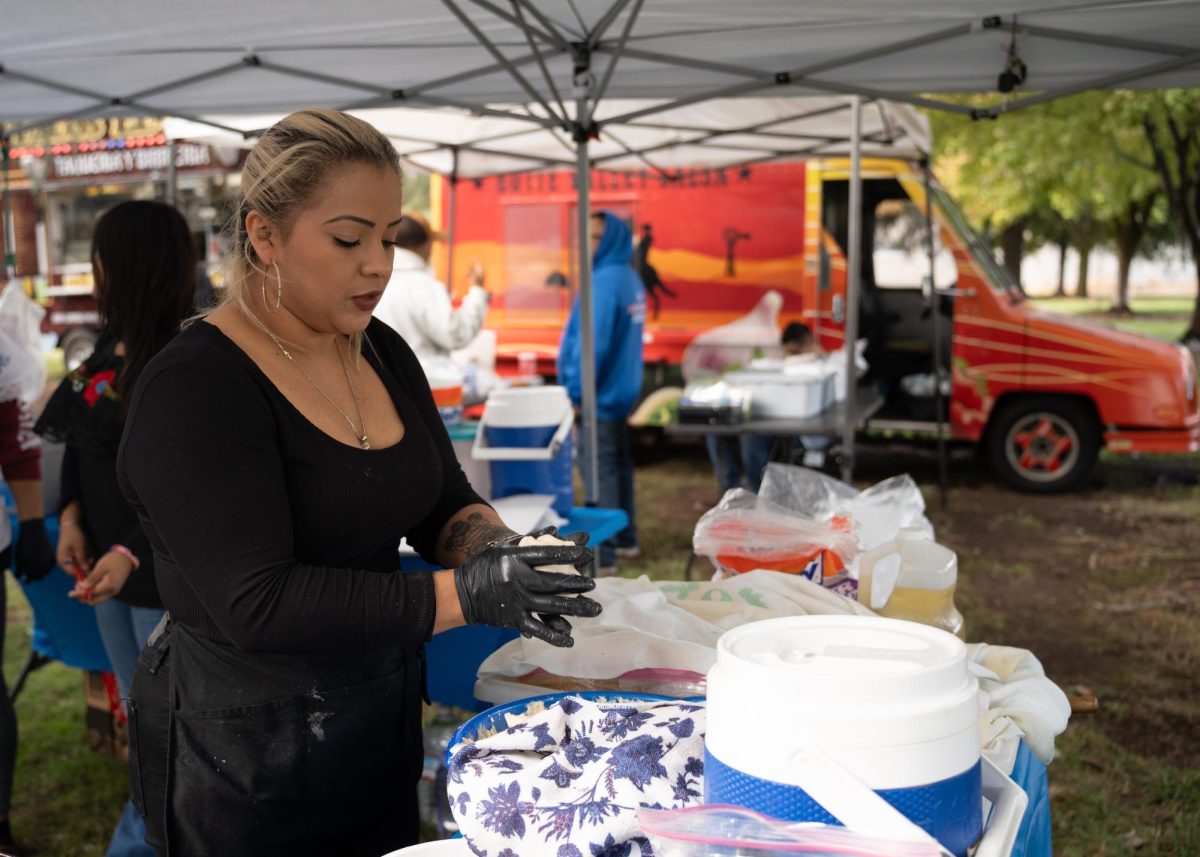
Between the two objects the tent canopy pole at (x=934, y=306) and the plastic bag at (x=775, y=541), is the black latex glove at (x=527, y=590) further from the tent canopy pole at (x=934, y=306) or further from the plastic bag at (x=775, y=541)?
the tent canopy pole at (x=934, y=306)

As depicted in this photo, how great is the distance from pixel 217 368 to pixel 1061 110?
14.9 metres

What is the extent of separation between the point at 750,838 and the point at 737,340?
8.11 metres

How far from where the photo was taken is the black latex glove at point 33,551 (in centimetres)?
325

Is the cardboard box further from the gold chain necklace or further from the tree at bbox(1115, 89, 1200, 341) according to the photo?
the tree at bbox(1115, 89, 1200, 341)

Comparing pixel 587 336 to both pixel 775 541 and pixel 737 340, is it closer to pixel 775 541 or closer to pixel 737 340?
pixel 775 541

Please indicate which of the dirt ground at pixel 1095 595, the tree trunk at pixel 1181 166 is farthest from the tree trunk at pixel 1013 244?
the dirt ground at pixel 1095 595

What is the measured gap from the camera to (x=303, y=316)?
5.42 ft

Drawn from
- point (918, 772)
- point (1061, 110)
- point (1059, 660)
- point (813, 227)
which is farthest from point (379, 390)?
point (1061, 110)

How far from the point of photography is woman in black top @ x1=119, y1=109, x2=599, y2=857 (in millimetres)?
1432

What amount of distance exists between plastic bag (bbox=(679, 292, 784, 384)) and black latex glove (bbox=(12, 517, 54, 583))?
604 centimetres

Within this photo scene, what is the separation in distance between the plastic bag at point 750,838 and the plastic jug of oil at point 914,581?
1439 millimetres

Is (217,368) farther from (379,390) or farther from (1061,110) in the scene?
(1061,110)

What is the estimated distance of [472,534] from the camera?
1.89 m

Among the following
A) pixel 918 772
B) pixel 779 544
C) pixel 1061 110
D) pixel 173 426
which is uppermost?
pixel 1061 110
